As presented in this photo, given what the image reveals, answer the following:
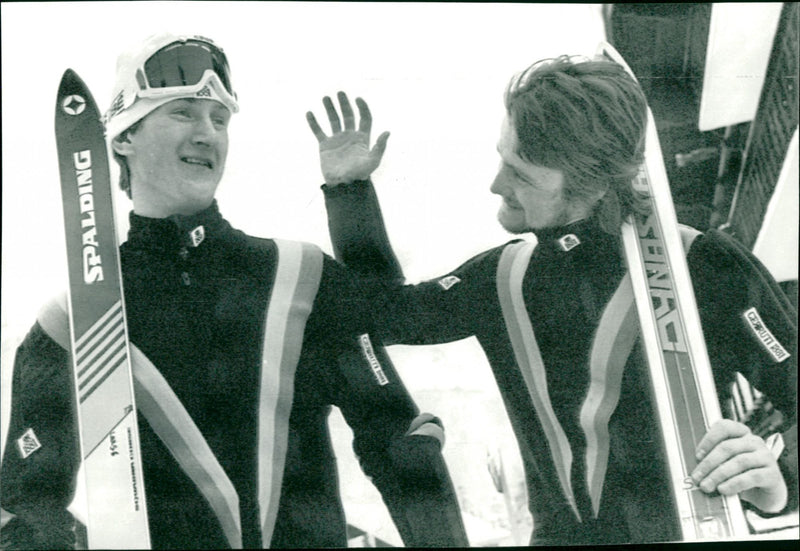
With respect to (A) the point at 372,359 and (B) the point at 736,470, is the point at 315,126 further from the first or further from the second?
(B) the point at 736,470

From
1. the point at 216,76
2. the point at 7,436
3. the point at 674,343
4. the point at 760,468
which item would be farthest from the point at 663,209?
the point at 7,436

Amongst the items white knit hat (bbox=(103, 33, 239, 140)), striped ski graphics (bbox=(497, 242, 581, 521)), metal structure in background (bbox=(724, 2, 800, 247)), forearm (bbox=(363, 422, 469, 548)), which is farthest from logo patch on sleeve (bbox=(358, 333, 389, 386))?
metal structure in background (bbox=(724, 2, 800, 247))

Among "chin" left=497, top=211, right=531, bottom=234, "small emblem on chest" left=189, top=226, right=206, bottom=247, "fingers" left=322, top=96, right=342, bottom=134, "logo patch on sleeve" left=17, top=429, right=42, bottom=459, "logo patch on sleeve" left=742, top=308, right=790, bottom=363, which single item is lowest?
"logo patch on sleeve" left=17, top=429, right=42, bottom=459

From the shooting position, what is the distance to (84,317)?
2902 millimetres

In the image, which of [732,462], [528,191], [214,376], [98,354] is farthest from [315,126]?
[732,462]

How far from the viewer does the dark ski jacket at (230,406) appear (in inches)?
113

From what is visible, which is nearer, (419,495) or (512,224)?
(419,495)

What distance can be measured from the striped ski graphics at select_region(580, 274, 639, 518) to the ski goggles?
131cm

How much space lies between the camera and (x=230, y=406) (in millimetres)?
2910

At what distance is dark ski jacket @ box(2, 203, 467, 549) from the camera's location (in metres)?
2.87

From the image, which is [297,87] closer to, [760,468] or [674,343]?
[674,343]

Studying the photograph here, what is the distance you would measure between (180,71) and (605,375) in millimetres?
1530

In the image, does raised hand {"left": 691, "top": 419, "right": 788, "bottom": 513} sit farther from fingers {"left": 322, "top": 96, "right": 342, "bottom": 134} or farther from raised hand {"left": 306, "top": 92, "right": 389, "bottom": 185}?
fingers {"left": 322, "top": 96, "right": 342, "bottom": 134}

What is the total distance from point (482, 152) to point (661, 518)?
120 centimetres
